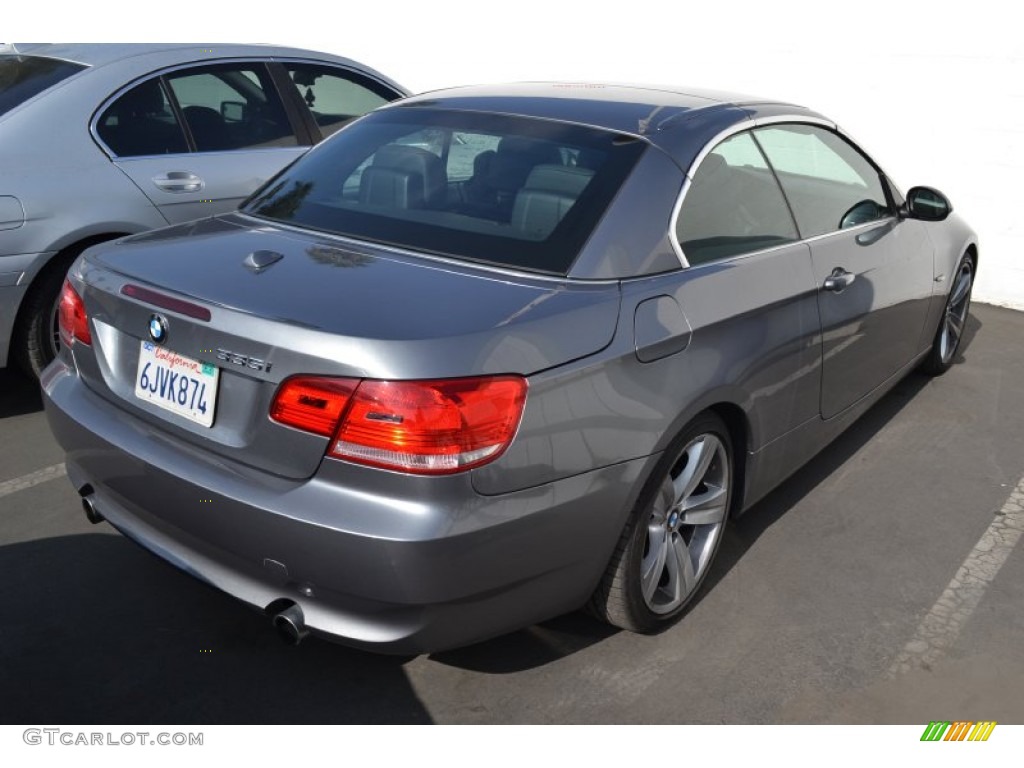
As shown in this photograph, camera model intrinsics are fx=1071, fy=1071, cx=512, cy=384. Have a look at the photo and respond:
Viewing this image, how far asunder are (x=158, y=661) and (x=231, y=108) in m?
3.26

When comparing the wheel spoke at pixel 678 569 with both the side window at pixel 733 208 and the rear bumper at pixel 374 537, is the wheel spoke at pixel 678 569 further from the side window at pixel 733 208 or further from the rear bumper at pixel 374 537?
the side window at pixel 733 208

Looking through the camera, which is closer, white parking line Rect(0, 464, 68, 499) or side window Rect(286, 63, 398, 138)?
white parking line Rect(0, 464, 68, 499)

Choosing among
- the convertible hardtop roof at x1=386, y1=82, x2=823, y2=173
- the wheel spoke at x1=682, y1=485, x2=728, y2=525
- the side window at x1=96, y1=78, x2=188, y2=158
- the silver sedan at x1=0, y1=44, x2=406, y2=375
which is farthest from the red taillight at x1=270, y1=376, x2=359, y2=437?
the side window at x1=96, y1=78, x2=188, y2=158

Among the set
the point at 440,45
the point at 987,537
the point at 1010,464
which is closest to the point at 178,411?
the point at 987,537

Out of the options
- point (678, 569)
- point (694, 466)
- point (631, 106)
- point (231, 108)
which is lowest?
point (678, 569)

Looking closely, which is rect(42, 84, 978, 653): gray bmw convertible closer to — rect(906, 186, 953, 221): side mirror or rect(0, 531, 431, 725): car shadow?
rect(0, 531, 431, 725): car shadow

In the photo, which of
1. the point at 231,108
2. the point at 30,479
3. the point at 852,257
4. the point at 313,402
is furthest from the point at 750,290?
the point at 231,108

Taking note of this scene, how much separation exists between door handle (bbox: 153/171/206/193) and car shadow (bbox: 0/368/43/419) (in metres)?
1.07

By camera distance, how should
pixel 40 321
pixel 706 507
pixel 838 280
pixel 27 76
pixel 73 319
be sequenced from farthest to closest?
pixel 27 76
pixel 40 321
pixel 838 280
pixel 706 507
pixel 73 319

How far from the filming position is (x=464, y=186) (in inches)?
130

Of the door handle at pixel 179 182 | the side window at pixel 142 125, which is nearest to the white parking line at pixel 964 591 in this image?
the door handle at pixel 179 182

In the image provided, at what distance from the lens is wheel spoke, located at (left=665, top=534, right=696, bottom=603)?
3248 mm

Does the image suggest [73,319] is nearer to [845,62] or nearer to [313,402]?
[313,402]
